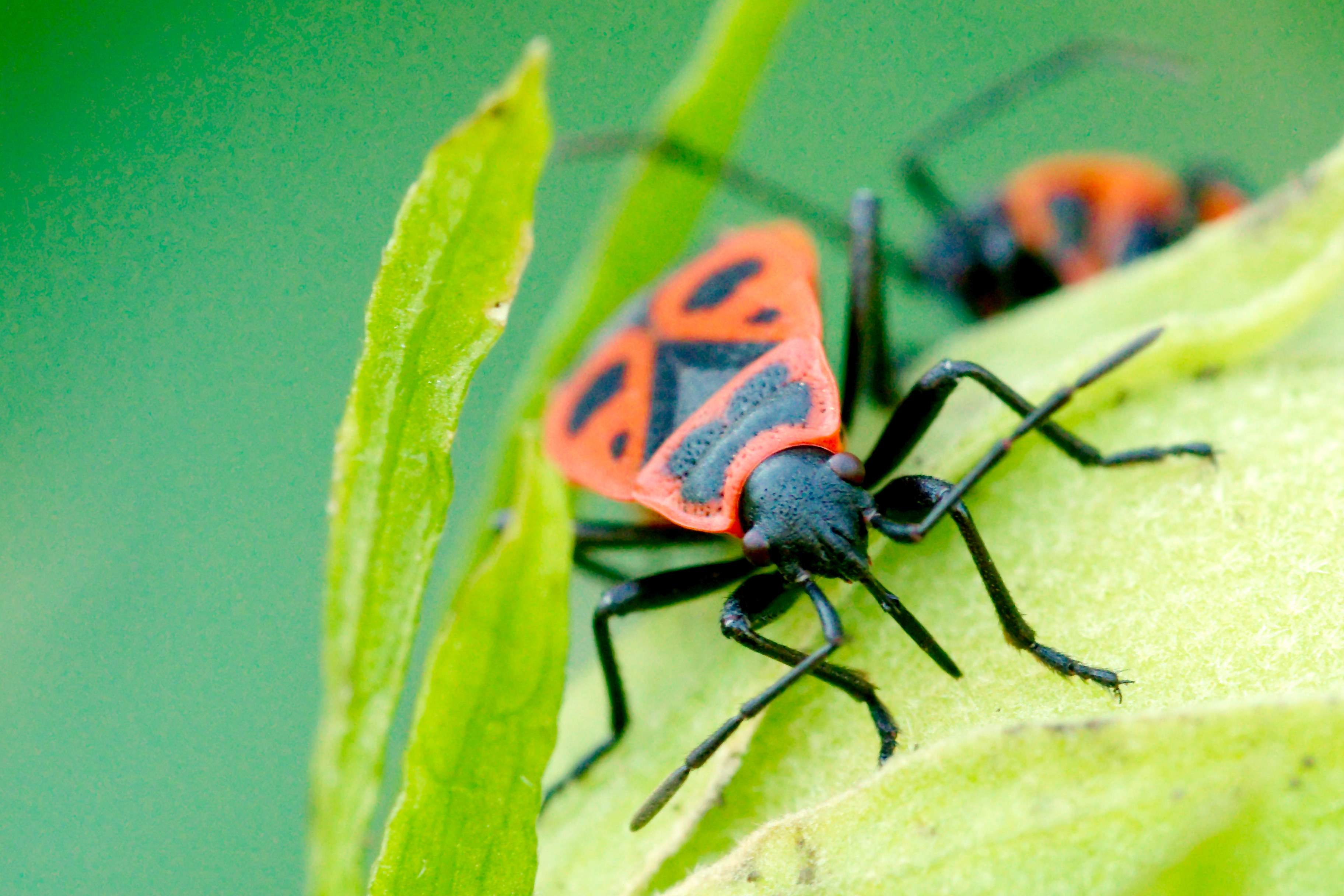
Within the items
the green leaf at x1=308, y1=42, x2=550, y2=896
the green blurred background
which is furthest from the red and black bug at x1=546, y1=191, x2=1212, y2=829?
the green blurred background

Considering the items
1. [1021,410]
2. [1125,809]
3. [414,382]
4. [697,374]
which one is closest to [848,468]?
[1021,410]

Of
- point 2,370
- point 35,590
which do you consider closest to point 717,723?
point 35,590

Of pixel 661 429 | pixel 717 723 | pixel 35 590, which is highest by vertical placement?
pixel 35 590

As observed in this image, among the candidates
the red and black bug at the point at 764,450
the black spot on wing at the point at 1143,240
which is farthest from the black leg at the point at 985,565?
the black spot on wing at the point at 1143,240

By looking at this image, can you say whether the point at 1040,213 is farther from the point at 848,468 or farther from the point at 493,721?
the point at 493,721

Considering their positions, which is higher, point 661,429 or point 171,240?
point 171,240

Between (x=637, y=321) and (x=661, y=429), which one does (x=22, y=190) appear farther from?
(x=661, y=429)

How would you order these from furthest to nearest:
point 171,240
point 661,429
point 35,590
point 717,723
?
point 171,240 < point 35,590 < point 661,429 < point 717,723

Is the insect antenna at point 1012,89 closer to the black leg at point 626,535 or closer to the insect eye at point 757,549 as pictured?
the black leg at point 626,535
